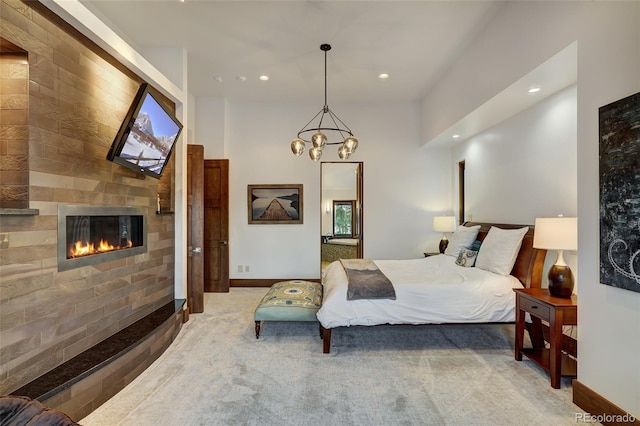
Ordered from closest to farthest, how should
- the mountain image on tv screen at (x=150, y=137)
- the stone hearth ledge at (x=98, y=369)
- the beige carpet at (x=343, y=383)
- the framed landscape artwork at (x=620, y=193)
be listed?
the framed landscape artwork at (x=620, y=193)
the stone hearth ledge at (x=98, y=369)
the beige carpet at (x=343, y=383)
the mountain image on tv screen at (x=150, y=137)

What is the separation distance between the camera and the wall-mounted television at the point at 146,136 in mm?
2420

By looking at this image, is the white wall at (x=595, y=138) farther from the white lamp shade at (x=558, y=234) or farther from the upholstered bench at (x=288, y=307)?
the upholstered bench at (x=288, y=307)

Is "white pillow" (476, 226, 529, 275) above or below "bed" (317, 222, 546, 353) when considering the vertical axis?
above

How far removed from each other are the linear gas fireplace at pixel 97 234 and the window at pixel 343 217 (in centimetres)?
794

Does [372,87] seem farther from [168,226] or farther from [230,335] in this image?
[230,335]

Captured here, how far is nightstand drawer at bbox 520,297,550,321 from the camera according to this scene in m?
2.44

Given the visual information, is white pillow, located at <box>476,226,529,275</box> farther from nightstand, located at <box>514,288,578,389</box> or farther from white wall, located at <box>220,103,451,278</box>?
white wall, located at <box>220,103,451,278</box>

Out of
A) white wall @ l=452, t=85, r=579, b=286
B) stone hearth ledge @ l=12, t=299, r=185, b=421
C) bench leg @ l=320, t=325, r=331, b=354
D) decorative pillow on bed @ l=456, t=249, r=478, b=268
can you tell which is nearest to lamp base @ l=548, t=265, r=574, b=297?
white wall @ l=452, t=85, r=579, b=286

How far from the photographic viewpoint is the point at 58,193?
2088 millimetres

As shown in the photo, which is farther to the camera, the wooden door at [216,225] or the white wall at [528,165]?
the wooden door at [216,225]

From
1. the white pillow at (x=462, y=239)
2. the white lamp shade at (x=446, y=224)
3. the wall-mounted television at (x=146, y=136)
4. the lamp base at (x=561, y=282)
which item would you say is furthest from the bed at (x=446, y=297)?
the wall-mounted television at (x=146, y=136)

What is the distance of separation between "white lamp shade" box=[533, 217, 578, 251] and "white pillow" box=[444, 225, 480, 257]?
58.7 inches

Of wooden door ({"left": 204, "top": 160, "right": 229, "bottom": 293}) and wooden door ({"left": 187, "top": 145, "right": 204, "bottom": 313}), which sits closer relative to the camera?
wooden door ({"left": 187, "top": 145, "right": 204, "bottom": 313})

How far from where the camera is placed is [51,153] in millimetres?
2039
